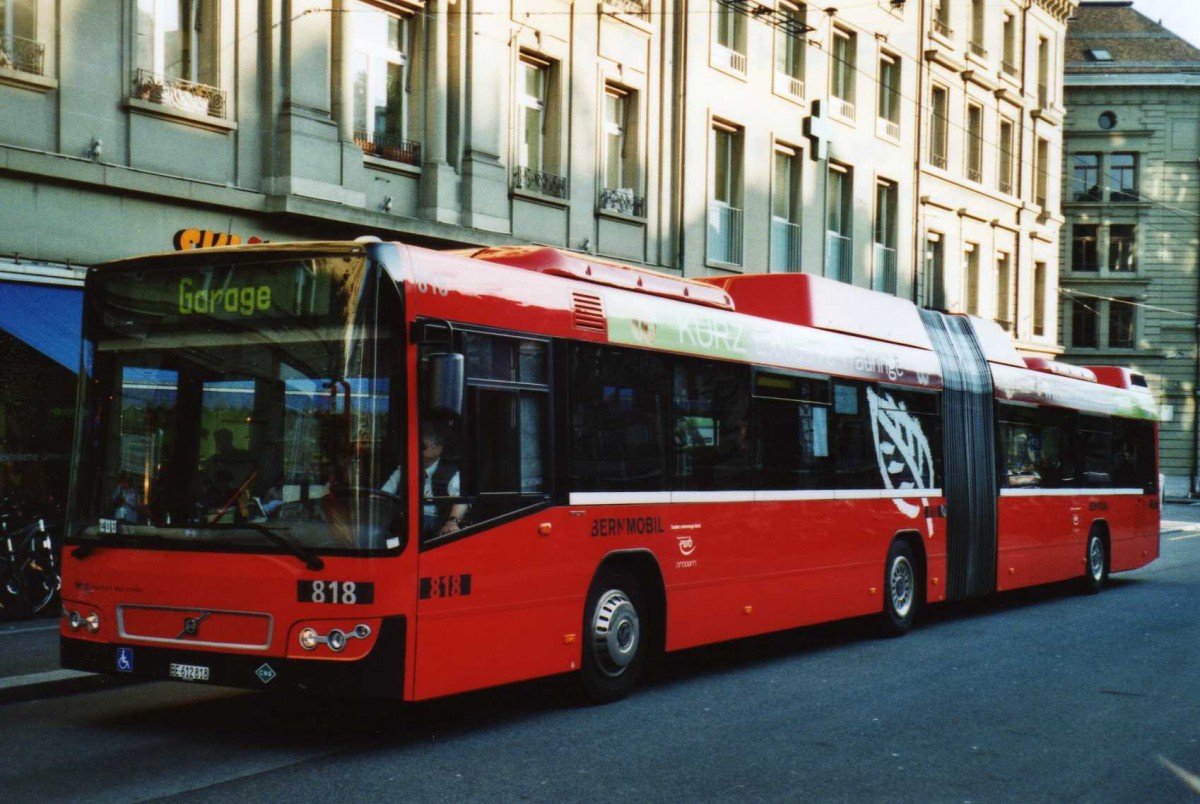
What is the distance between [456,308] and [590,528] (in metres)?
1.89

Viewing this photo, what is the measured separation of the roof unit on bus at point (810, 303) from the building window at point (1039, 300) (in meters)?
30.4

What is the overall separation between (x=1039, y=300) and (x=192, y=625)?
39030mm

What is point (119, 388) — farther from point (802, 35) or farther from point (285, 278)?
point (802, 35)

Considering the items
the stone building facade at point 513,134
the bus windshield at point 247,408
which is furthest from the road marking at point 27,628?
the bus windshield at point 247,408

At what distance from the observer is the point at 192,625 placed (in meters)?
8.08

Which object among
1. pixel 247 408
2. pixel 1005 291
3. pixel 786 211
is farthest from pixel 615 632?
pixel 1005 291

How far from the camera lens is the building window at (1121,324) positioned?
63.3 metres

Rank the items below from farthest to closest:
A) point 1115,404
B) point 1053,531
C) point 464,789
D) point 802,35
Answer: point 802,35 < point 1115,404 < point 1053,531 < point 464,789

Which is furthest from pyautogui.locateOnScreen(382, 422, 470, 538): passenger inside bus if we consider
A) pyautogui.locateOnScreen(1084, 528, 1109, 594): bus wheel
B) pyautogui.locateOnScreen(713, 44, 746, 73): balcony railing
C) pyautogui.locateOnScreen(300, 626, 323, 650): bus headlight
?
pyautogui.locateOnScreen(713, 44, 746, 73): balcony railing

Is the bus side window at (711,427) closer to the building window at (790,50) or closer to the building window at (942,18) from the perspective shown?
the building window at (790,50)

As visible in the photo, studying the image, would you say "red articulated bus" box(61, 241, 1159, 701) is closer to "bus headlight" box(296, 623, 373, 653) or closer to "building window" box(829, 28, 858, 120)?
"bus headlight" box(296, 623, 373, 653)

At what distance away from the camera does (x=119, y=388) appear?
28.2 ft

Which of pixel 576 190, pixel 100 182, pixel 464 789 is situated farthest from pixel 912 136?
pixel 464 789

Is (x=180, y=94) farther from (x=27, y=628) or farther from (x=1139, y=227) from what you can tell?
(x=1139, y=227)
